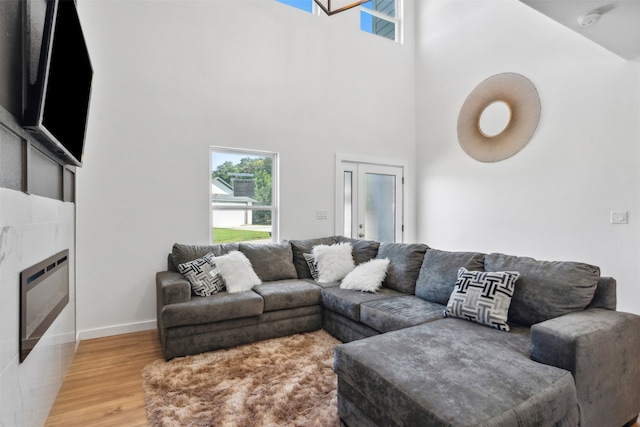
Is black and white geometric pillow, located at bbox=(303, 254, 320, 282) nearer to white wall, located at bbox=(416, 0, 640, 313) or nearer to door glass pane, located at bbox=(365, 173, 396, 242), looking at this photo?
door glass pane, located at bbox=(365, 173, 396, 242)

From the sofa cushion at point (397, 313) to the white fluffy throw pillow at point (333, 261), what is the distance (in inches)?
32.9

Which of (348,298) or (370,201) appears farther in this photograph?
(370,201)

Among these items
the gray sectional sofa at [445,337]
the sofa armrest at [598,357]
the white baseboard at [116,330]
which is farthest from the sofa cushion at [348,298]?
the white baseboard at [116,330]

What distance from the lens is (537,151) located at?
3.52 metres

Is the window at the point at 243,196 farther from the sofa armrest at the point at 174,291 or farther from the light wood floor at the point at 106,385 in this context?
the light wood floor at the point at 106,385

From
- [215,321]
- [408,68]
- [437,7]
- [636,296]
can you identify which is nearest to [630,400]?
[636,296]

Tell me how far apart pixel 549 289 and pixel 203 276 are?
8.73 feet

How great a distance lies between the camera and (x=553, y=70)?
337cm

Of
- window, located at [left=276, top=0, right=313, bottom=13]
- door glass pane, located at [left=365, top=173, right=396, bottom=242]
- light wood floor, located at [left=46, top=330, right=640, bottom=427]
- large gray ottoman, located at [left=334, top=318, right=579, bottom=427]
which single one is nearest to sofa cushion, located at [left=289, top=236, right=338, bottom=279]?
door glass pane, located at [left=365, top=173, right=396, bottom=242]

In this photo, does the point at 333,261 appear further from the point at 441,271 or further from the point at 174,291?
the point at 174,291

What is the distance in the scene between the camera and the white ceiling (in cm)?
201

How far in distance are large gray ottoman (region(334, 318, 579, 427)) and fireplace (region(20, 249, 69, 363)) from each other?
1488mm

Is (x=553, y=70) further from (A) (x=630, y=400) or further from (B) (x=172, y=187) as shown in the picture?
(B) (x=172, y=187)

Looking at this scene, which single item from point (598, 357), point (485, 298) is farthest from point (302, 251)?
point (598, 357)
